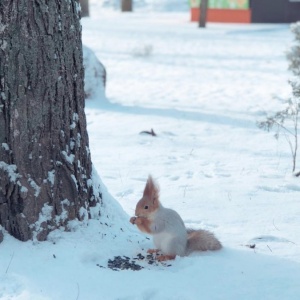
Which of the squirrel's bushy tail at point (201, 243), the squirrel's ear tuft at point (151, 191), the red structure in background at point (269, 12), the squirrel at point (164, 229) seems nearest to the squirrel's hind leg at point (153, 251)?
the squirrel at point (164, 229)

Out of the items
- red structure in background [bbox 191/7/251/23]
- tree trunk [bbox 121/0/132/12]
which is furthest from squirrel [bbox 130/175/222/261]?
tree trunk [bbox 121/0/132/12]

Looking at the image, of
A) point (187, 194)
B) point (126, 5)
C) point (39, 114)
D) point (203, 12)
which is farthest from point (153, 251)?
point (126, 5)

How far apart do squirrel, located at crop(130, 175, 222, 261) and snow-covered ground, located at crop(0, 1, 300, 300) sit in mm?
75

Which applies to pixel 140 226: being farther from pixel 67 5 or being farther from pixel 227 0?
pixel 227 0

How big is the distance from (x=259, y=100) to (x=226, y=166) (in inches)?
203

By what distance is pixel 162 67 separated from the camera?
57.0ft

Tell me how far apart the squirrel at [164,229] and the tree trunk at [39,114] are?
0.44 metres

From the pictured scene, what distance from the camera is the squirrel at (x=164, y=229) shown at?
170 inches

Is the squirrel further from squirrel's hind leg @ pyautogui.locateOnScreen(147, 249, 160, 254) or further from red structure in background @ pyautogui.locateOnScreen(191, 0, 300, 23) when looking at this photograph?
red structure in background @ pyautogui.locateOnScreen(191, 0, 300, 23)

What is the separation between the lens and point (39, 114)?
13.8 ft

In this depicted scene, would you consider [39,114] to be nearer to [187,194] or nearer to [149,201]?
[149,201]

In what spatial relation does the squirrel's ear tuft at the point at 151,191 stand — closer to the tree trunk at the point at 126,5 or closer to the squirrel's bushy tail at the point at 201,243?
the squirrel's bushy tail at the point at 201,243

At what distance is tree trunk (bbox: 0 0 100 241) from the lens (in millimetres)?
4113

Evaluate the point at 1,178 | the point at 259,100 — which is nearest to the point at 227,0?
the point at 259,100
